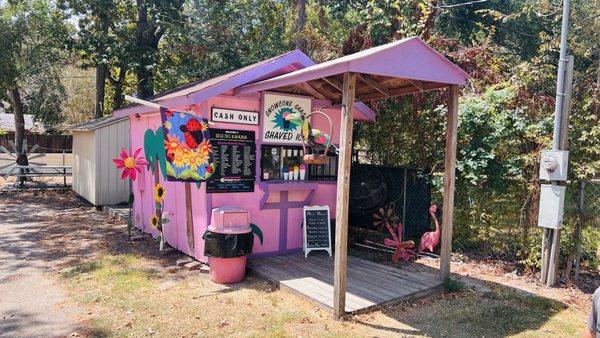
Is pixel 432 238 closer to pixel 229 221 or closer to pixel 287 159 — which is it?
pixel 287 159

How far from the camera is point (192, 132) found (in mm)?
5582

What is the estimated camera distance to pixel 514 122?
20.0ft

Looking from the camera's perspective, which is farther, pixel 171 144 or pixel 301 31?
pixel 301 31

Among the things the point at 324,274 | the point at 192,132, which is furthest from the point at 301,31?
the point at 324,274

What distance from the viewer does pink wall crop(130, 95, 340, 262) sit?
607 cm

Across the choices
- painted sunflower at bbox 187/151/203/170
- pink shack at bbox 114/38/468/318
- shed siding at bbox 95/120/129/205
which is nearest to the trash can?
pink shack at bbox 114/38/468/318

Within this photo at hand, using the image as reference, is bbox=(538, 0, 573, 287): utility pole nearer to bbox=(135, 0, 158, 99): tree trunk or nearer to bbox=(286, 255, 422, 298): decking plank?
bbox=(286, 255, 422, 298): decking plank

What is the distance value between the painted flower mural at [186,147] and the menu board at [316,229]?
1.76 metres

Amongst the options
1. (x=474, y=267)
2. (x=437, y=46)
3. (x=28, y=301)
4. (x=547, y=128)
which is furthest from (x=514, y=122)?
(x=28, y=301)

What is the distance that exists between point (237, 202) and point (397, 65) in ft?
9.85

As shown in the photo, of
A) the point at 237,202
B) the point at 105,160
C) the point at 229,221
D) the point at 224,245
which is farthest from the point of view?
the point at 105,160

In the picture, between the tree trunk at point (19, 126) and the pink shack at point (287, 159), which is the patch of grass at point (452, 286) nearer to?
the pink shack at point (287, 159)

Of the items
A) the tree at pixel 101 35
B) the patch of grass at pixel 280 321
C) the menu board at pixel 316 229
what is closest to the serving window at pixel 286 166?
the menu board at pixel 316 229

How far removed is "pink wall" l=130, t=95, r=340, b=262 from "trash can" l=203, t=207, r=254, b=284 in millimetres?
597
